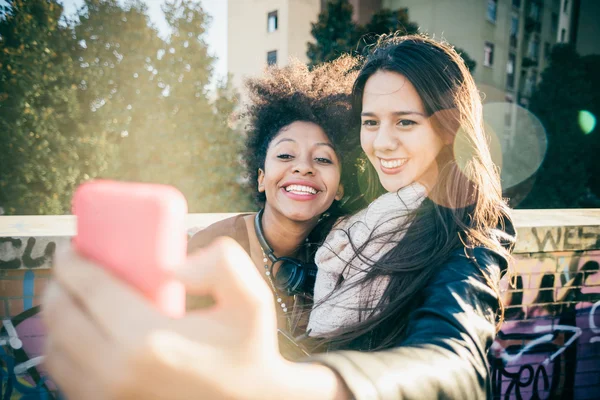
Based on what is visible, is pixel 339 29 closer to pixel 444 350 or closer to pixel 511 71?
pixel 444 350

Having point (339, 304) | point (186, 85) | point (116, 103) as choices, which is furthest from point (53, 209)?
point (339, 304)

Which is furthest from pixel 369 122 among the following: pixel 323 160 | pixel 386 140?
pixel 323 160

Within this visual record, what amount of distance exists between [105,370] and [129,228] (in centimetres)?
20

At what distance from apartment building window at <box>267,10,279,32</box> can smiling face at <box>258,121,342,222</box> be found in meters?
23.8

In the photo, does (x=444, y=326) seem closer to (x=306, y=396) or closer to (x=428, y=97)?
(x=306, y=396)

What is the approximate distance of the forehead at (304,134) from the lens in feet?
7.25

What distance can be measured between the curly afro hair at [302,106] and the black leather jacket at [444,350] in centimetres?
115

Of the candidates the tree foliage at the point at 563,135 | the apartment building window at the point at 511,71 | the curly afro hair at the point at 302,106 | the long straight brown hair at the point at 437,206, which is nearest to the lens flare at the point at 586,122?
the tree foliage at the point at 563,135

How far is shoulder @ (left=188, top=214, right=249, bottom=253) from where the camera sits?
6.93ft

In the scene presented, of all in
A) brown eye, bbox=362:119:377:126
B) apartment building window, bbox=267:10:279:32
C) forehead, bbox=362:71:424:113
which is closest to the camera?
forehead, bbox=362:71:424:113

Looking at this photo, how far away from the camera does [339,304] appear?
156 centimetres

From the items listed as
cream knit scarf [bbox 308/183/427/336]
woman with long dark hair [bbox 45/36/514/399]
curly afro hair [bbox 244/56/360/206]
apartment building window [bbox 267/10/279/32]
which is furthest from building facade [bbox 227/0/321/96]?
cream knit scarf [bbox 308/183/427/336]

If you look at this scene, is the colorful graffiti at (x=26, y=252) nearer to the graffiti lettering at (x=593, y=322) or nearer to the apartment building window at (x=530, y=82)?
Answer: the graffiti lettering at (x=593, y=322)

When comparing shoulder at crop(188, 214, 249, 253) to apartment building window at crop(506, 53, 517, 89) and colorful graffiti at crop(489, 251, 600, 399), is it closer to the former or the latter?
colorful graffiti at crop(489, 251, 600, 399)
